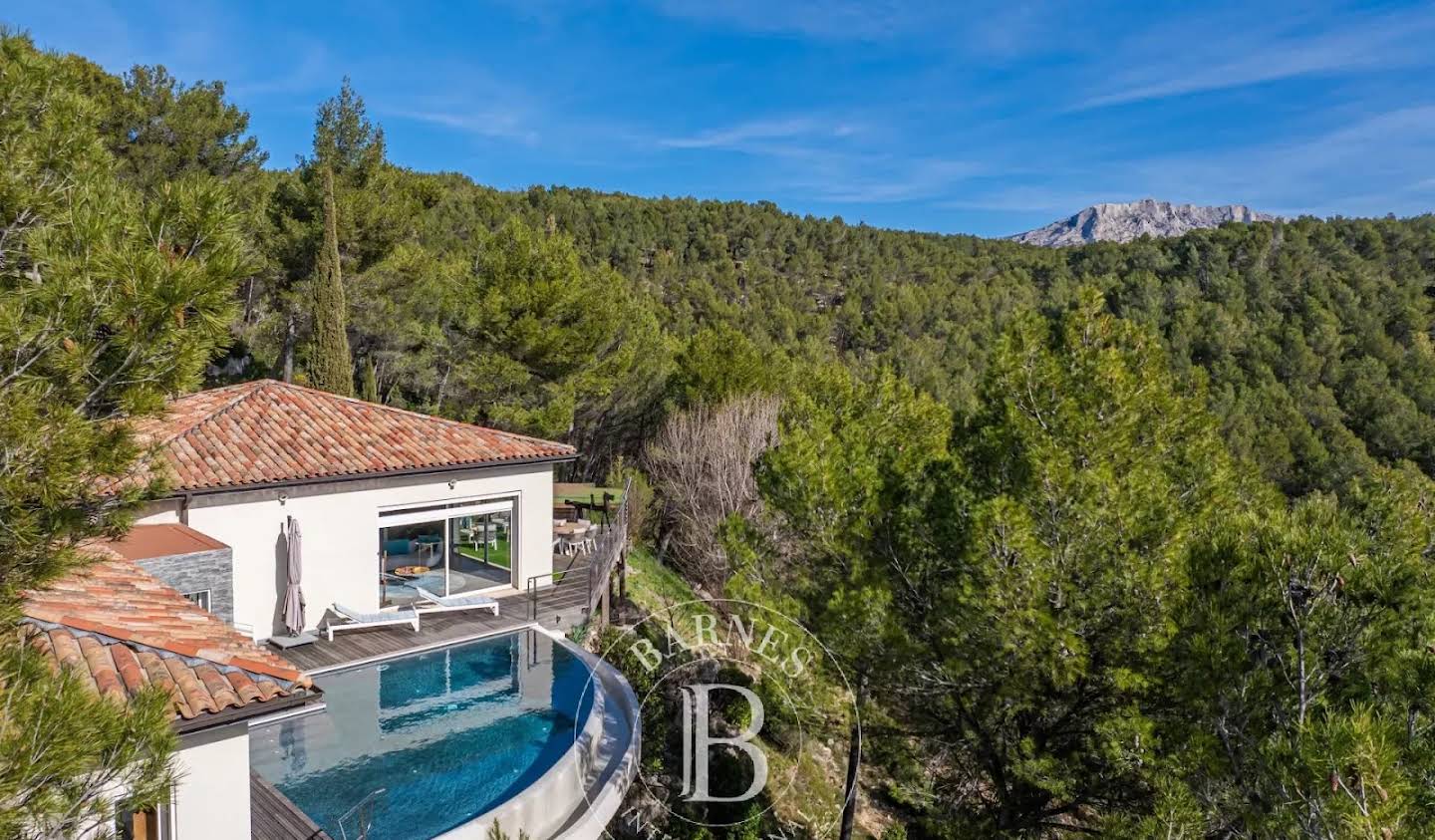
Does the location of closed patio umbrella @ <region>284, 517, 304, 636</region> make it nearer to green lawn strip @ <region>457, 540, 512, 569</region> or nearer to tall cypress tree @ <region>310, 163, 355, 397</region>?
green lawn strip @ <region>457, 540, 512, 569</region>

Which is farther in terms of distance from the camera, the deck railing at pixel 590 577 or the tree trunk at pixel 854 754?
the deck railing at pixel 590 577

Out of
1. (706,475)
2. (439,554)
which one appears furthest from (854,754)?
(706,475)

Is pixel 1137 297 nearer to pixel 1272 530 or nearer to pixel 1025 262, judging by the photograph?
pixel 1025 262

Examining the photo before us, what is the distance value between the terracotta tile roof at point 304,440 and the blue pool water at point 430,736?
3.90 meters

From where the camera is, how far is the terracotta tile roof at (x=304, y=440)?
13742 mm

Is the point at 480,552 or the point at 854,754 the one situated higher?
the point at 480,552

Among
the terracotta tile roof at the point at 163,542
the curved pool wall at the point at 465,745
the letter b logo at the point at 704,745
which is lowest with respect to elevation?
the letter b logo at the point at 704,745

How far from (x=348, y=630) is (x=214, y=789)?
24.0 ft

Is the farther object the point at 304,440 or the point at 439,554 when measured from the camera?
the point at 439,554

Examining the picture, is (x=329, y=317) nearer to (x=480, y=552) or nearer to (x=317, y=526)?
(x=480, y=552)

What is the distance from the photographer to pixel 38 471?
4.33 metres

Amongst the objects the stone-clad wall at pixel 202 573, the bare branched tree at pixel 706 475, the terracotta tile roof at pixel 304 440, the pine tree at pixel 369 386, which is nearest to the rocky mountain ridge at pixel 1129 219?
the bare branched tree at pixel 706 475

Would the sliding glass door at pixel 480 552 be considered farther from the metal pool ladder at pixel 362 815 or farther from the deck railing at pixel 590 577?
the metal pool ladder at pixel 362 815

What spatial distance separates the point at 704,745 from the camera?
13477 millimetres
